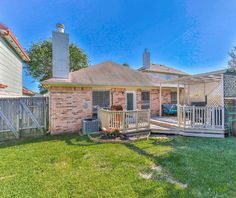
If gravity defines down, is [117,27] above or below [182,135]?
above

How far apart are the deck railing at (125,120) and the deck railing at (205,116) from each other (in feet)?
6.21

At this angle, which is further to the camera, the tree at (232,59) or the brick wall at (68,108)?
the tree at (232,59)

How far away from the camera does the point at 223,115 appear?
7.28 m

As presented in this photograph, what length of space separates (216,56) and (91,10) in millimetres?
19063

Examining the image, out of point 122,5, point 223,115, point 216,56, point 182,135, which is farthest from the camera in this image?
point 216,56

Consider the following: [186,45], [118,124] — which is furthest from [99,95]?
[186,45]

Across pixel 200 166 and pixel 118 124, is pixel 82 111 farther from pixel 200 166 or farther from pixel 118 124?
pixel 200 166

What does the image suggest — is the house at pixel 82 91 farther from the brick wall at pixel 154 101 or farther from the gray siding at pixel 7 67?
the gray siding at pixel 7 67

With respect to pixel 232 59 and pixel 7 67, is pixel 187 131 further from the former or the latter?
pixel 232 59

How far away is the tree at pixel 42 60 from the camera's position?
25.2m

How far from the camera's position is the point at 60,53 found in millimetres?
9227

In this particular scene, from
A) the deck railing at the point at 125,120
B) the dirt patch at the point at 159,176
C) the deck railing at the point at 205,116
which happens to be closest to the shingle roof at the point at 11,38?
the deck railing at the point at 125,120

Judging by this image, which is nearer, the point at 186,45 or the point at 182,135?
the point at 182,135

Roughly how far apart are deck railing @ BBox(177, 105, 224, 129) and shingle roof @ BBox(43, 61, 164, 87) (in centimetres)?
386
